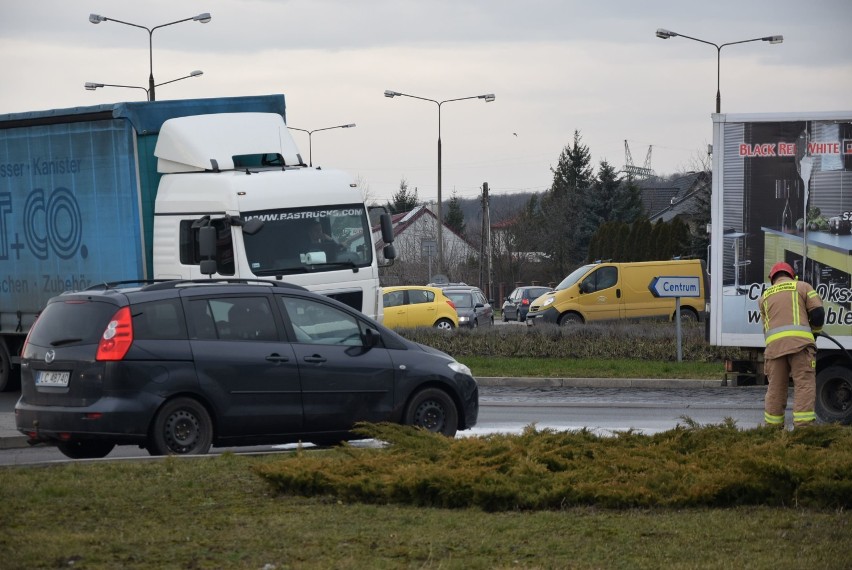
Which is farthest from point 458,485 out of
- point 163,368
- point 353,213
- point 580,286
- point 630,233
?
point 630,233

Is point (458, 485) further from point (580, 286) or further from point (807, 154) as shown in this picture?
point (580, 286)

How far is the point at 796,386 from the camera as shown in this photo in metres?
12.0

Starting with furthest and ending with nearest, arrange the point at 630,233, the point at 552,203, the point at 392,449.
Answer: the point at 552,203 < the point at 630,233 < the point at 392,449

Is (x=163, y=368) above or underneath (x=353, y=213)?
underneath

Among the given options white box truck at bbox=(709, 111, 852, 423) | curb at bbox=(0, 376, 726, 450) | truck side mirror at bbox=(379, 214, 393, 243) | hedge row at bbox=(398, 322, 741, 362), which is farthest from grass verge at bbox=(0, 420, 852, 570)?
hedge row at bbox=(398, 322, 741, 362)

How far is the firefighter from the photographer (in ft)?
39.3

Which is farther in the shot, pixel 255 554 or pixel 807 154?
pixel 807 154

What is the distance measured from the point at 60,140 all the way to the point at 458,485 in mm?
11222

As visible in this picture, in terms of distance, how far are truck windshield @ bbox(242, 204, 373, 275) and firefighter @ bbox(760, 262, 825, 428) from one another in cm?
628

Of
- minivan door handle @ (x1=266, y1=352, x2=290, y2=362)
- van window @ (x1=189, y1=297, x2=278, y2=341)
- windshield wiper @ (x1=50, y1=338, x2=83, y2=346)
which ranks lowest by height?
minivan door handle @ (x1=266, y1=352, x2=290, y2=362)

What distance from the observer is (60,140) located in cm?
1733

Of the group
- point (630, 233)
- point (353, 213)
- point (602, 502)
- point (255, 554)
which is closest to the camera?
point (255, 554)

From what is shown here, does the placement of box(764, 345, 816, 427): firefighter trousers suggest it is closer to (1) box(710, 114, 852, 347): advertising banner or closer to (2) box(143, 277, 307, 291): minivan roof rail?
(1) box(710, 114, 852, 347): advertising banner

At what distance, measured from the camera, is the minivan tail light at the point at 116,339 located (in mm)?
10375
